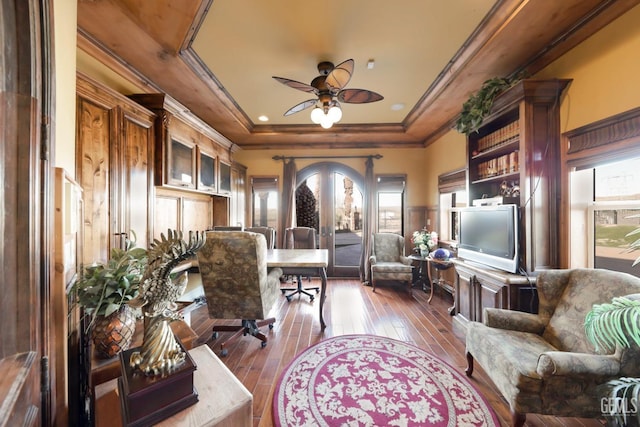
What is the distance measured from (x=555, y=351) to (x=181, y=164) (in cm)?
384

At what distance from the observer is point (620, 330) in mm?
953

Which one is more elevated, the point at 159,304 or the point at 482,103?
the point at 482,103

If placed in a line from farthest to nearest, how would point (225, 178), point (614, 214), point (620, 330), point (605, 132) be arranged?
point (225, 178) < point (614, 214) < point (605, 132) < point (620, 330)

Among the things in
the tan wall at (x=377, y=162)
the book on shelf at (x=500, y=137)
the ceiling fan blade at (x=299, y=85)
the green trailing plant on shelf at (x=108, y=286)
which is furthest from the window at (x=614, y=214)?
the green trailing plant on shelf at (x=108, y=286)

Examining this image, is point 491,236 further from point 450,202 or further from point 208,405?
point 208,405

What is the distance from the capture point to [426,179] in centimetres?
484

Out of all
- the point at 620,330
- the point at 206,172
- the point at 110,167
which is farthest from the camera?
the point at 206,172

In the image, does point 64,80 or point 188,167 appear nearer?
point 64,80

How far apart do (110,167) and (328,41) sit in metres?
2.21

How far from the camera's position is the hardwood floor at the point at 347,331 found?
5.90 feet

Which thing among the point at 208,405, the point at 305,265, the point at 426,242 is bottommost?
the point at 208,405

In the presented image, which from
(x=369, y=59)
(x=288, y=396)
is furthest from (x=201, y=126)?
(x=288, y=396)

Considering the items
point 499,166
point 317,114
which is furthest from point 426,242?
point 317,114

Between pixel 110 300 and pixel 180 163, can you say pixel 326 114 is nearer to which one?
pixel 180 163
